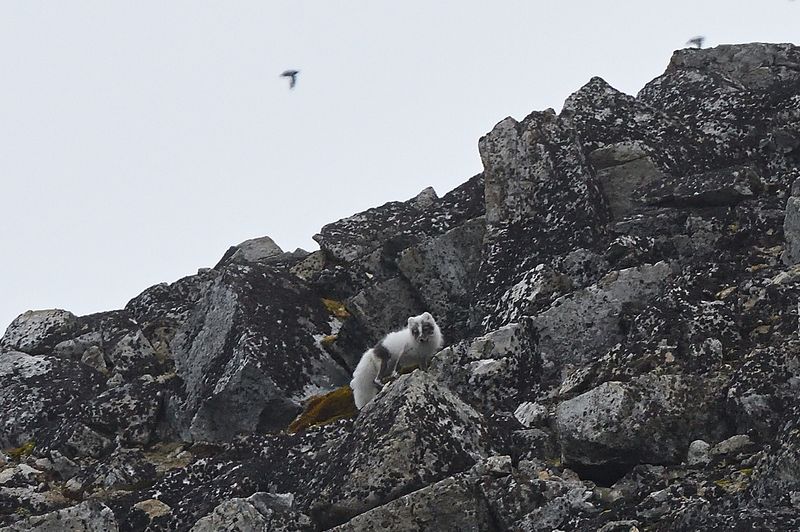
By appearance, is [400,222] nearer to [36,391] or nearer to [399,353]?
[399,353]

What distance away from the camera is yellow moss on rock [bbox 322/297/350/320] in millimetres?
28828

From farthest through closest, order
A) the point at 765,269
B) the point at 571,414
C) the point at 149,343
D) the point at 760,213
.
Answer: the point at 149,343
the point at 760,213
the point at 765,269
the point at 571,414

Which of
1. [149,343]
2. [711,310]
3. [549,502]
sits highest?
[149,343]

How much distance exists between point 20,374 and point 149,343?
3569 millimetres

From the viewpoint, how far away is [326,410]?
24.7m

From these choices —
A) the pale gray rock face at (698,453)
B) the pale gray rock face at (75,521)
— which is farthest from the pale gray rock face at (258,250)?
the pale gray rock face at (698,453)

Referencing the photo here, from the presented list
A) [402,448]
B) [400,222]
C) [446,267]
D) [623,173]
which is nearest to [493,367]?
[402,448]

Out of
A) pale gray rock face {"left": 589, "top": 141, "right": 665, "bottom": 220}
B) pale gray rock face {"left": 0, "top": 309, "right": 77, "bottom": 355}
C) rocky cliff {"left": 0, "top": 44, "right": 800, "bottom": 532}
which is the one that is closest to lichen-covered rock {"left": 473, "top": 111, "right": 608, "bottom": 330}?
rocky cliff {"left": 0, "top": 44, "right": 800, "bottom": 532}

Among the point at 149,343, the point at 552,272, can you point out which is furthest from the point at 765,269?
the point at 149,343

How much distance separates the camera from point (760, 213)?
23.7 m

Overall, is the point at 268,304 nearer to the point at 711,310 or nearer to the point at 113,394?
the point at 113,394

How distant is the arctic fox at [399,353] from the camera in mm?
23562

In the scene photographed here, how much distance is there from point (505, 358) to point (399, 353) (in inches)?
123

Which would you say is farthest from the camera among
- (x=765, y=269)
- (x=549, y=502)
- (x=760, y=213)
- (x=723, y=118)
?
(x=723, y=118)
